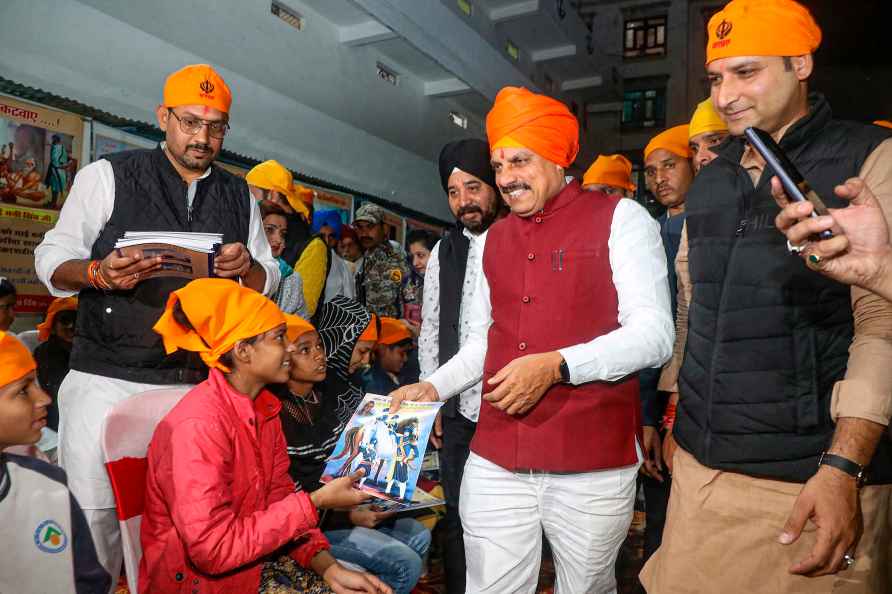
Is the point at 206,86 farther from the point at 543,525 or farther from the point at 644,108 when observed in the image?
the point at 644,108

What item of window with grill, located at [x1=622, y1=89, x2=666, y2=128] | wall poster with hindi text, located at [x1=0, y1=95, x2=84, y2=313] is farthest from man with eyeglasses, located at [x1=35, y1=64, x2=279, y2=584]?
window with grill, located at [x1=622, y1=89, x2=666, y2=128]

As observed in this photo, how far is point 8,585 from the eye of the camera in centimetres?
154

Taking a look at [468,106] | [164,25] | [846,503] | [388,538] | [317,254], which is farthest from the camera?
[468,106]

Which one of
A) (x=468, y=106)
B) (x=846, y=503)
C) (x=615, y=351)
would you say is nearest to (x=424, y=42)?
(x=468, y=106)

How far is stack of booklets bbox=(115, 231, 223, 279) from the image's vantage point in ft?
6.99

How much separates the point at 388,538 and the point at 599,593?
124 centimetres

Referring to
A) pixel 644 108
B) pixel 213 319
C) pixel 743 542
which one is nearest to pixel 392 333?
pixel 213 319

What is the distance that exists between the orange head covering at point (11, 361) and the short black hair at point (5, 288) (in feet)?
7.83

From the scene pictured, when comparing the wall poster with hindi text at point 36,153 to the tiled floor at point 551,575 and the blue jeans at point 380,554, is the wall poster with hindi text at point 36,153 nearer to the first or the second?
the tiled floor at point 551,575

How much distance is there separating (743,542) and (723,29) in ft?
4.13

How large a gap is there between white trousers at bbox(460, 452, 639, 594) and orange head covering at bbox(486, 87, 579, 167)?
0.98m

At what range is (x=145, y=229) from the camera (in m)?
2.37

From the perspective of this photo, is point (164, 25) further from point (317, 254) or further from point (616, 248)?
point (616, 248)

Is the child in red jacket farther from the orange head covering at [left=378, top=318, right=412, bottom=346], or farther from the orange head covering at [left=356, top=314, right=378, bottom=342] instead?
the orange head covering at [left=378, top=318, right=412, bottom=346]
